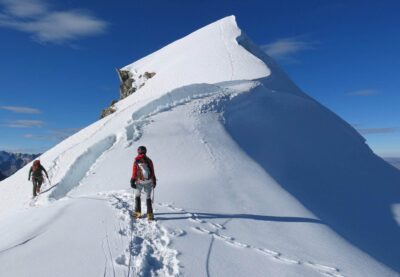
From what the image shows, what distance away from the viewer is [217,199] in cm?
1095

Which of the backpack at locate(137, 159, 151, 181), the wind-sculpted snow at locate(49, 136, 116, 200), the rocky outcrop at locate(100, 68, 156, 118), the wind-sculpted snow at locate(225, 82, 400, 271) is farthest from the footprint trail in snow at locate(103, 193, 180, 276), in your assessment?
the rocky outcrop at locate(100, 68, 156, 118)

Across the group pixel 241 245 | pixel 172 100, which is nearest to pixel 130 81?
pixel 172 100

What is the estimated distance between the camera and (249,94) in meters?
22.9

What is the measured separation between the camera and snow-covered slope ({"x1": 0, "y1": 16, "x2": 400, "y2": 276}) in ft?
22.9

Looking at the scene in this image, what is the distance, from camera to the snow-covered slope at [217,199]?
696 cm

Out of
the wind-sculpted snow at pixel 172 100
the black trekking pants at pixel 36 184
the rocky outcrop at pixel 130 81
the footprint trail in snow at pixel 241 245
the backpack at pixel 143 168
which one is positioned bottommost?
the footprint trail in snow at pixel 241 245

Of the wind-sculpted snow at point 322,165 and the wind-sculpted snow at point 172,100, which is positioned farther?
the wind-sculpted snow at point 172,100

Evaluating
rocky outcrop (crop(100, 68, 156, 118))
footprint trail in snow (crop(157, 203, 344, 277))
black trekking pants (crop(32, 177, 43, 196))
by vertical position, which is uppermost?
rocky outcrop (crop(100, 68, 156, 118))

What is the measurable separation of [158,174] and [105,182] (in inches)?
77.9

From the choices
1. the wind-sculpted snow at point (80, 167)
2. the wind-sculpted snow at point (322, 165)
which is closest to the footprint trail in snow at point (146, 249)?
the wind-sculpted snow at point (80, 167)

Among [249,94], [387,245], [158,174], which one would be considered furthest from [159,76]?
[387,245]

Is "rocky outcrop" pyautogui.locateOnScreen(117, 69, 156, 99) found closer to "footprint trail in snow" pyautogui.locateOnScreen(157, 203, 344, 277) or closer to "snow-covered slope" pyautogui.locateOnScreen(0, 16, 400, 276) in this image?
"snow-covered slope" pyautogui.locateOnScreen(0, 16, 400, 276)

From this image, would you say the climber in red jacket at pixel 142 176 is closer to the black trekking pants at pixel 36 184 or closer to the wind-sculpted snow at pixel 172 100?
the wind-sculpted snow at pixel 172 100

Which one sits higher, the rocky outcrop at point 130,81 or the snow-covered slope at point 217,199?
the rocky outcrop at point 130,81
